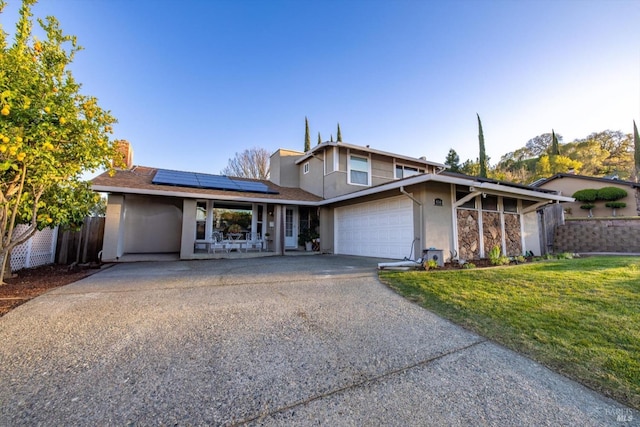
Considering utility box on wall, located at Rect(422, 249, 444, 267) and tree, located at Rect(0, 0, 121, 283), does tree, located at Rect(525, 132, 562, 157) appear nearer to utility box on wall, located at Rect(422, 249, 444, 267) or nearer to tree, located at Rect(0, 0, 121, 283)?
utility box on wall, located at Rect(422, 249, 444, 267)

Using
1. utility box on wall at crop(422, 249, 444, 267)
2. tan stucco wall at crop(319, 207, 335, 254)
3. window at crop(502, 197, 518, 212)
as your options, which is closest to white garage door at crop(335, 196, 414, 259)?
tan stucco wall at crop(319, 207, 335, 254)

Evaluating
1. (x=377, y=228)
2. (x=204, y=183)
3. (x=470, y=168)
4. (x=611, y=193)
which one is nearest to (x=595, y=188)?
(x=611, y=193)

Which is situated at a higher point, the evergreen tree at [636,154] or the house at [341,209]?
the evergreen tree at [636,154]

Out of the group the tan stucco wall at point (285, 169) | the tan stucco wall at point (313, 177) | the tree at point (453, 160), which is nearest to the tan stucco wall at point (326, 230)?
the tan stucco wall at point (313, 177)

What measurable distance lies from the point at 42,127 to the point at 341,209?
10.2 m

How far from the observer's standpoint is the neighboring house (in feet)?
60.7

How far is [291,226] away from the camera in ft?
44.7

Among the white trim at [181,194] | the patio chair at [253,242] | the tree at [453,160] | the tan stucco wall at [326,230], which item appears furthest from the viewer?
the tree at [453,160]

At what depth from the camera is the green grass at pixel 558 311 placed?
2.51 m

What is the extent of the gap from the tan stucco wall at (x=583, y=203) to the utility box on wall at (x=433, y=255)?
18.8 m

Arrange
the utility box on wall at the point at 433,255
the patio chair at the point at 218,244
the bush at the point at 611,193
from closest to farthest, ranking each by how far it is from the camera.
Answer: the utility box on wall at the point at 433,255, the patio chair at the point at 218,244, the bush at the point at 611,193

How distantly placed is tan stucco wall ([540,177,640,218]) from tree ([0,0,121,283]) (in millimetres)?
26711

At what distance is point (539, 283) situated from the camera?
5.34 meters

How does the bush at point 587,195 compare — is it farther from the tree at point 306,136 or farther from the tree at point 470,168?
the tree at point 306,136
